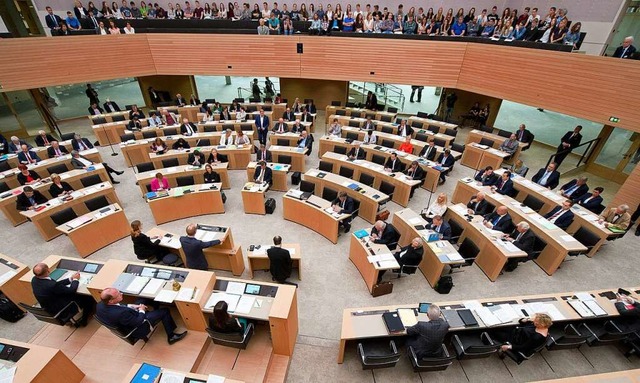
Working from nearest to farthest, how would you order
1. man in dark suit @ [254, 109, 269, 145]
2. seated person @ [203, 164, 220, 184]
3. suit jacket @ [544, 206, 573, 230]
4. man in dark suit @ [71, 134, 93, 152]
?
suit jacket @ [544, 206, 573, 230], seated person @ [203, 164, 220, 184], man in dark suit @ [71, 134, 93, 152], man in dark suit @ [254, 109, 269, 145]

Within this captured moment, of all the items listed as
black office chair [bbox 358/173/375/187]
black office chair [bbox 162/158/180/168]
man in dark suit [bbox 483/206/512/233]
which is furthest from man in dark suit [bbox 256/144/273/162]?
man in dark suit [bbox 483/206/512/233]

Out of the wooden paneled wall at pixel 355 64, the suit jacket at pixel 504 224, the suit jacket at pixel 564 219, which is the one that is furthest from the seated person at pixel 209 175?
the suit jacket at pixel 564 219

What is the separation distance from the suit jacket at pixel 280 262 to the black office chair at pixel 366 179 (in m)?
4.21

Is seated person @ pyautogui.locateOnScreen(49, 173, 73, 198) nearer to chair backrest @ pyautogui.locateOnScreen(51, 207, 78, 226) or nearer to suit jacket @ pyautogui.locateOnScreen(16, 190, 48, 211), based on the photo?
suit jacket @ pyautogui.locateOnScreen(16, 190, 48, 211)

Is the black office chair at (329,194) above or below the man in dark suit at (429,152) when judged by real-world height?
below

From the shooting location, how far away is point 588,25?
1196cm

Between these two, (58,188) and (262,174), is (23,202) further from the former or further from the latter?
(262,174)

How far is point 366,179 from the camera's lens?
939 centimetres

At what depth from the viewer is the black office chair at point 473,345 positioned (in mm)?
4746

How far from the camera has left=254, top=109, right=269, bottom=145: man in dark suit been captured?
12867mm

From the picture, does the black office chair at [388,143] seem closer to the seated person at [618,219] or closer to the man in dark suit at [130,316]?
the seated person at [618,219]

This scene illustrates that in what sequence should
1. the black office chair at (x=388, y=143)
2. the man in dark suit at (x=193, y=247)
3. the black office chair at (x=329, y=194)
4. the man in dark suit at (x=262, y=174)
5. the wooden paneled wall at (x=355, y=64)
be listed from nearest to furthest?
the man in dark suit at (x=193, y=247)
the black office chair at (x=329, y=194)
the man in dark suit at (x=262, y=174)
the wooden paneled wall at (x=355, y=64)
the black office chair at (x=388, y=143)

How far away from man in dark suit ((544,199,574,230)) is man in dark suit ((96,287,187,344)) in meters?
9.39

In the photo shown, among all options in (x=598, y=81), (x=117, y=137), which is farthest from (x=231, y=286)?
(x=598, y=81)
